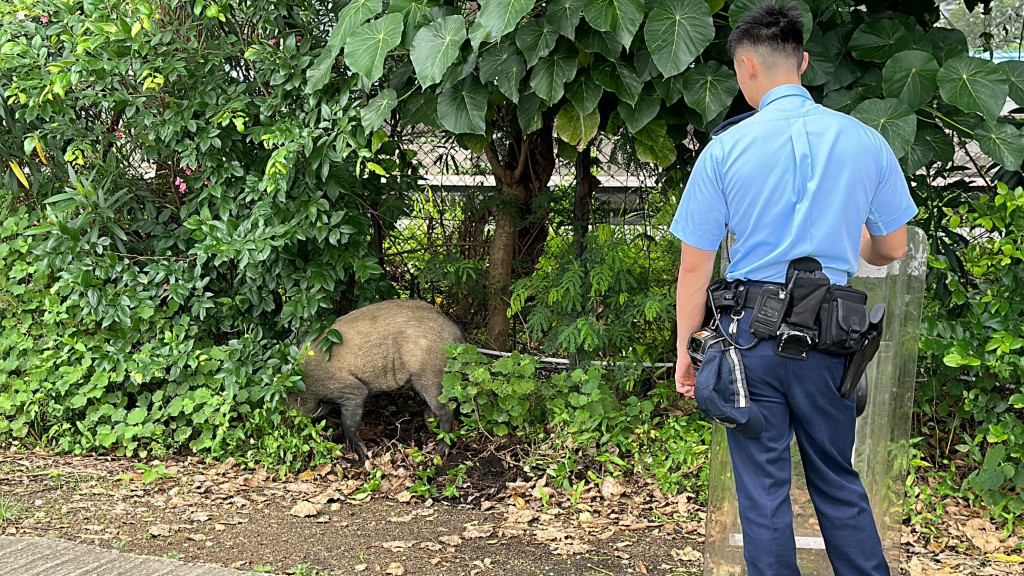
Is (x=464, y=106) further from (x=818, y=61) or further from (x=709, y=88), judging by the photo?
(x=818, y=61)

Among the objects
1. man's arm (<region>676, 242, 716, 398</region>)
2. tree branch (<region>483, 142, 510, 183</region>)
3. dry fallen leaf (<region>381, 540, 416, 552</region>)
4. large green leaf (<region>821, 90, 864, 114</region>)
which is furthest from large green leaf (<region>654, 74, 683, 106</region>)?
dry fallen leaf (<region>381, 540, 416, 552</region>)

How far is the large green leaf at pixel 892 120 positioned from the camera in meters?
3.59

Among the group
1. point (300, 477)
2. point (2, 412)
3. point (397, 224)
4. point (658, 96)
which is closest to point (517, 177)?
Result: point (397, 224)

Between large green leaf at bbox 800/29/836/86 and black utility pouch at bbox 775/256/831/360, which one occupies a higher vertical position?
large green leaf at bbox 800/29/836/86

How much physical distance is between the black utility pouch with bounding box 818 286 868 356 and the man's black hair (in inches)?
28.1

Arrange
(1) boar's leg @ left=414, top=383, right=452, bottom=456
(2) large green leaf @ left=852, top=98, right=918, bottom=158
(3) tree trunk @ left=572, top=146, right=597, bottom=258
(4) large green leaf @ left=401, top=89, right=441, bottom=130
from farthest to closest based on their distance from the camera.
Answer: (3) tree trunk @ left=572, top=146, right=597, bottom=258
(1) boar's leg @ left=414, top=383, right=452, bottom=456
(4) large green leaf @ left=401, top=89, right=441, bottom=130
(2) large green leaf @ left=852, top=98, right=918, bottom=158

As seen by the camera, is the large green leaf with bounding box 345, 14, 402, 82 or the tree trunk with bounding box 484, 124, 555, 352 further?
the tree trunk with bounding box 484, 124, 555, 352

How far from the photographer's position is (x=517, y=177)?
535 cm

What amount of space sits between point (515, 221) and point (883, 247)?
9.16 ft

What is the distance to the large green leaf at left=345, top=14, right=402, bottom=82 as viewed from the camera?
3.74 m

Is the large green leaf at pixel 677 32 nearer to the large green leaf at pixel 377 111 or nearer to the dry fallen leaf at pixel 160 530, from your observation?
the large green leaf at pixel 377 111

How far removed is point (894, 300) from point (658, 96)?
A: 4.52 feet

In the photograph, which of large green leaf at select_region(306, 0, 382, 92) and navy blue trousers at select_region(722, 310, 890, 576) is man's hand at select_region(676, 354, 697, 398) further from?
large green leaf at select_region(306, 0, 382, 92)

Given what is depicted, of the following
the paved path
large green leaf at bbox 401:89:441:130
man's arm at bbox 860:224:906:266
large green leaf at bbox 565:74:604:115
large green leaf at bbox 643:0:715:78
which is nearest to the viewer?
man's arm at bbox 860:224:906:266
